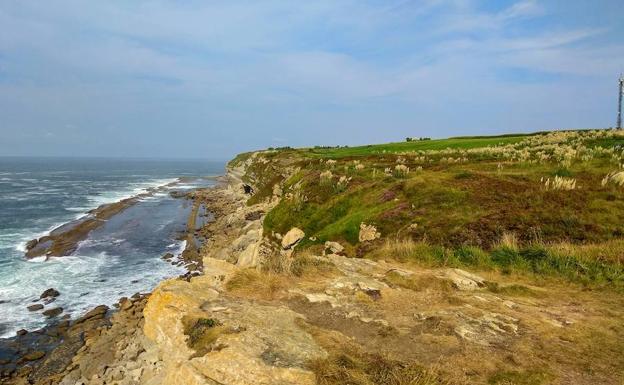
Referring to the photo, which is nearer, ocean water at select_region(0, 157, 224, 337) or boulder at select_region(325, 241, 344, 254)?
boulder at select_region(325, 241, 344, 254)

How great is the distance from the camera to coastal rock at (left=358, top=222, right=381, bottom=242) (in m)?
17.6

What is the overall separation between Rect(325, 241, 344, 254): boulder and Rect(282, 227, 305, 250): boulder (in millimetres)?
3710

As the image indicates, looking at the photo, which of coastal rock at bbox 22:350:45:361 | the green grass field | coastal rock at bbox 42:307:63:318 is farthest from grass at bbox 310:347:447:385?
the green grass field

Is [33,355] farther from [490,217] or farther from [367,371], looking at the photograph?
[490,217]

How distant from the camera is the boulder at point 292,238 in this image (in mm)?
21966

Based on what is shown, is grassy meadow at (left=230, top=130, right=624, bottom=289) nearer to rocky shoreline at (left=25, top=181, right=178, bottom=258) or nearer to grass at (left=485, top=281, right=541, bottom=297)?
grass at (left=485, top=281, right=541, bottom=297)

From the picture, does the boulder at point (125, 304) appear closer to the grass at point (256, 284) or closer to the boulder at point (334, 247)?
the boulder at point (334, 247)

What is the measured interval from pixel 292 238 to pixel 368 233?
18.9 feet

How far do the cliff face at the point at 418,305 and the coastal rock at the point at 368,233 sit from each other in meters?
0.06

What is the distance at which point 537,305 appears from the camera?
9.47 m

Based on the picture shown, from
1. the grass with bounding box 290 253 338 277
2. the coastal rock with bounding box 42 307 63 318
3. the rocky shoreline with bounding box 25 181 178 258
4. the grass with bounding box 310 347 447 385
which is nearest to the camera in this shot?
the grass with bounding box 310 347 447 385

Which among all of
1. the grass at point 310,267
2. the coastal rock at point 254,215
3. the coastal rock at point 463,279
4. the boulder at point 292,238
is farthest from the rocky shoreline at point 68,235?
the coastal rock at point 463,279

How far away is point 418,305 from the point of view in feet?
30.5

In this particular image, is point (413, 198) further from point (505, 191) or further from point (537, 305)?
point (537, 305)
